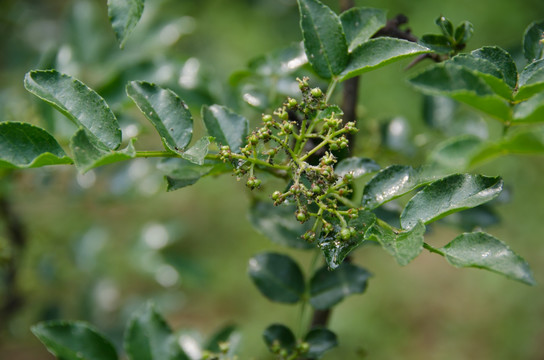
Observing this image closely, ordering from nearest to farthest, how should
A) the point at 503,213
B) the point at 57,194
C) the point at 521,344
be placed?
the point at 57,194 → the point at 521,344 → the point at 503,213

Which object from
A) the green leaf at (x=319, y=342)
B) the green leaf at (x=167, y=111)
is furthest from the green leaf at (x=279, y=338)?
the green leaf at (x=167, y=111)

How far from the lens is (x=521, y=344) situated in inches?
145

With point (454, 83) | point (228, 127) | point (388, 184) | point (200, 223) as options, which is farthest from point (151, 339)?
point (200, 223)

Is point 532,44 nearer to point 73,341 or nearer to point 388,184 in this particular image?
point 388,184

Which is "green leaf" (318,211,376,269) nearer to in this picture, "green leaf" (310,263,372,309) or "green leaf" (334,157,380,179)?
"green leaf" (334,157,380,179)

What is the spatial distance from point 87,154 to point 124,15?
29 cm

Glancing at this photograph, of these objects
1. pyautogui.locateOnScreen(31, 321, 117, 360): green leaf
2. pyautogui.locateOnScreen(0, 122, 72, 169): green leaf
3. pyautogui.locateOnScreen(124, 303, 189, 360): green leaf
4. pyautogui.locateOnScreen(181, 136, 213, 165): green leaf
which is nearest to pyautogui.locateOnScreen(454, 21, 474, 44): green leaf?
pyautogui.locateOnScreen(181, 136, 213, 165): green leaf

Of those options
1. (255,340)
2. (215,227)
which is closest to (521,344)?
(255,340)

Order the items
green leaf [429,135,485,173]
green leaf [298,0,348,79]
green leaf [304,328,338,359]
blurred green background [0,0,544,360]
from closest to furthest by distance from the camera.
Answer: green leaf [429,135,485,173]
green leaf [298,0,348,79]
green leaf [304,328,338,359]
blurred green background [0,0,544,360]

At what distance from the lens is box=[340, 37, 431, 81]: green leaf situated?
0.96 meters

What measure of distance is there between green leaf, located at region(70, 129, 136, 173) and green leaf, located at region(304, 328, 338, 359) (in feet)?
2.09

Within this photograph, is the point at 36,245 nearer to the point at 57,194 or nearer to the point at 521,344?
the point at 57,194

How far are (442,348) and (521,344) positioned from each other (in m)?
0.55

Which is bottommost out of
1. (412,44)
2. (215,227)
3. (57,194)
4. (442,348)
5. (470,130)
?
(442,348)
